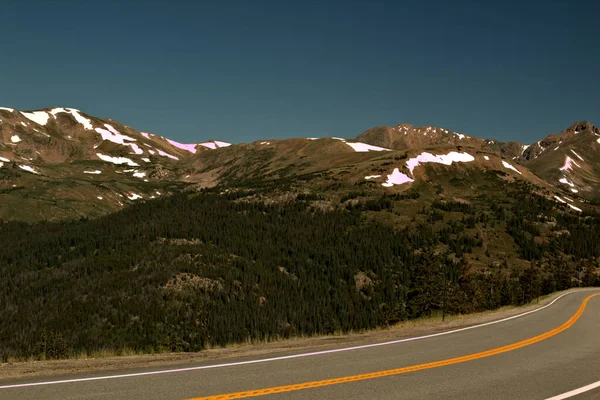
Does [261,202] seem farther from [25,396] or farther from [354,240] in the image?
[25,396]

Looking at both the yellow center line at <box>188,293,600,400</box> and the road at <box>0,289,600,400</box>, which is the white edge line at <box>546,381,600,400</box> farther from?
the yellow center line at <box>188,293,600,400</box>

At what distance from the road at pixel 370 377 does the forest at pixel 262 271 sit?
4975cm

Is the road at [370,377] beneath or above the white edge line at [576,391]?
above

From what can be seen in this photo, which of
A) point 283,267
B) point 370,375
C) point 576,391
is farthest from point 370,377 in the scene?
point 283,267

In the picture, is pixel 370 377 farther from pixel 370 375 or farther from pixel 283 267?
pixel 283 267

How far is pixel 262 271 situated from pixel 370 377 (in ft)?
404

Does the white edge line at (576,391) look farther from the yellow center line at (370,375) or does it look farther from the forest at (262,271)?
the forest at (262,271)

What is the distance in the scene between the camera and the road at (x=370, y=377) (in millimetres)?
11875

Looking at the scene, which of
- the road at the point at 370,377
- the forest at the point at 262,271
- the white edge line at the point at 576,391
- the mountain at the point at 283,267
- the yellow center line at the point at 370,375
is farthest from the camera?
the mountain at the point at 283,267

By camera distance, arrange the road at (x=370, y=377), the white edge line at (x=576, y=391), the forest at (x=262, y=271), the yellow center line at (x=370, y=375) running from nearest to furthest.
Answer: the yellow center line at (x=370, y=375)
the road at (x=370, y=377)
the white edge line at (x=576, y=391)
the forest at (x=262, y=271)

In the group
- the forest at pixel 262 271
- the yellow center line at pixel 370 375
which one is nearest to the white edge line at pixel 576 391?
the yellow center line at pixel 370 375

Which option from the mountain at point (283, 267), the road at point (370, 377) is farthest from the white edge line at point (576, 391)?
the mountain at point (283, 267)

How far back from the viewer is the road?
39.0ft

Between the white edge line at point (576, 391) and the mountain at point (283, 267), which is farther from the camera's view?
the mountain at point (283, 267)
